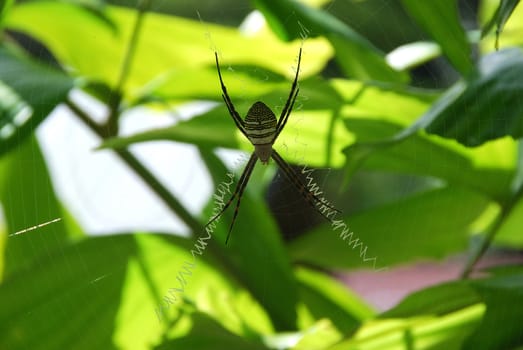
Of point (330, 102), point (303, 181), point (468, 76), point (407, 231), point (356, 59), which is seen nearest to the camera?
point (468, 76)

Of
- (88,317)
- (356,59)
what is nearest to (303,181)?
(356,59)

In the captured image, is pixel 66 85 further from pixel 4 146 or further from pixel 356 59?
pixel 356 59

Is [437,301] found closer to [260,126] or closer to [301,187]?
[260,126]

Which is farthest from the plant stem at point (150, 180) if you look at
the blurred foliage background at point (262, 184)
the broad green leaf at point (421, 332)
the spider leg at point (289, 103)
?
the broad green leaf at point (421, 332)

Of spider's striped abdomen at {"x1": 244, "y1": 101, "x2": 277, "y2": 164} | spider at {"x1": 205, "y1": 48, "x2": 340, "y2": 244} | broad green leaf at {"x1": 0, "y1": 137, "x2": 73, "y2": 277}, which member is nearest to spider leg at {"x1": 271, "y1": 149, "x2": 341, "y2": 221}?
spider at {"x1": 205, "y1": 48, "x2": 340, "y2": 244}

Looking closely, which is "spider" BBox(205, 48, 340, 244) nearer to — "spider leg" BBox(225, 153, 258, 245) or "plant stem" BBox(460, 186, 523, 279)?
"spider leg" BBox(225, 153, 258, 245)

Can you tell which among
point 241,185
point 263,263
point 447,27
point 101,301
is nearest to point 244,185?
point 241,185

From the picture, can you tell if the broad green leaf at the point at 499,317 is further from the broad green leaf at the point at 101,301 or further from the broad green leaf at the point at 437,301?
the broad green leaf at the point at 101,301
